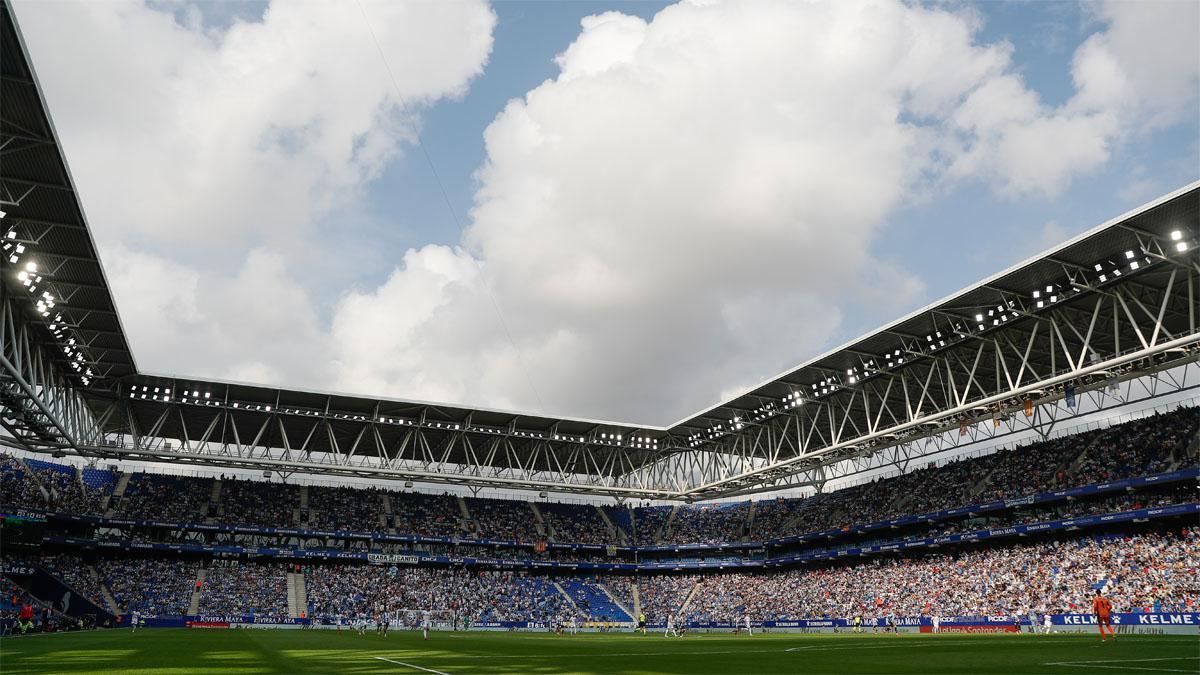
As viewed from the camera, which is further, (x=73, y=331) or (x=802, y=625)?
(x=802, y=625)

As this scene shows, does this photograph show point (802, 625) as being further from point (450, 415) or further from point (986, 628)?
point (450, 415)

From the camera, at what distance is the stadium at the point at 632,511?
28.8 meters

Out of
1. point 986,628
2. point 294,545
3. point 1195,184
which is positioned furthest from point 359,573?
point 1195,184

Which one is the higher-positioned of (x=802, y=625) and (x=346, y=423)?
(x=346, y=423)

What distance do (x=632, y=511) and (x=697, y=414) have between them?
31.5 meters

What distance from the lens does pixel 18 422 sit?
4462cm

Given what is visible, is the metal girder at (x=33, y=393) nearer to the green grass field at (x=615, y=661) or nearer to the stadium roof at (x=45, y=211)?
the stadium roof at (x=45, y=211)

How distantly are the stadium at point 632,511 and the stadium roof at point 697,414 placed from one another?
214 millimetres

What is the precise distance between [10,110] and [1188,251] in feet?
144

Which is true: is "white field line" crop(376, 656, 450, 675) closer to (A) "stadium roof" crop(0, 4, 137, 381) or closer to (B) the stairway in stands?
(A) "stadium roof" crop(0, 4, 137, 381)

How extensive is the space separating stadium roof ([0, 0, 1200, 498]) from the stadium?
21 cm

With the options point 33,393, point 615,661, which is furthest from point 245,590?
point 615,661

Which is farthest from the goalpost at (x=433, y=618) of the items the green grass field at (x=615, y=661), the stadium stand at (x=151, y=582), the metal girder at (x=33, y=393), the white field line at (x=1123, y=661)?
the white field line at (x=1123, y=661)

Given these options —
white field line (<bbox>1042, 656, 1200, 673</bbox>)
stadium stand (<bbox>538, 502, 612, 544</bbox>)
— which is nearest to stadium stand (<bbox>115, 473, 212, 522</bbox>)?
stadium stand (<bbox>538, 502, 612, 544</bbox>)
